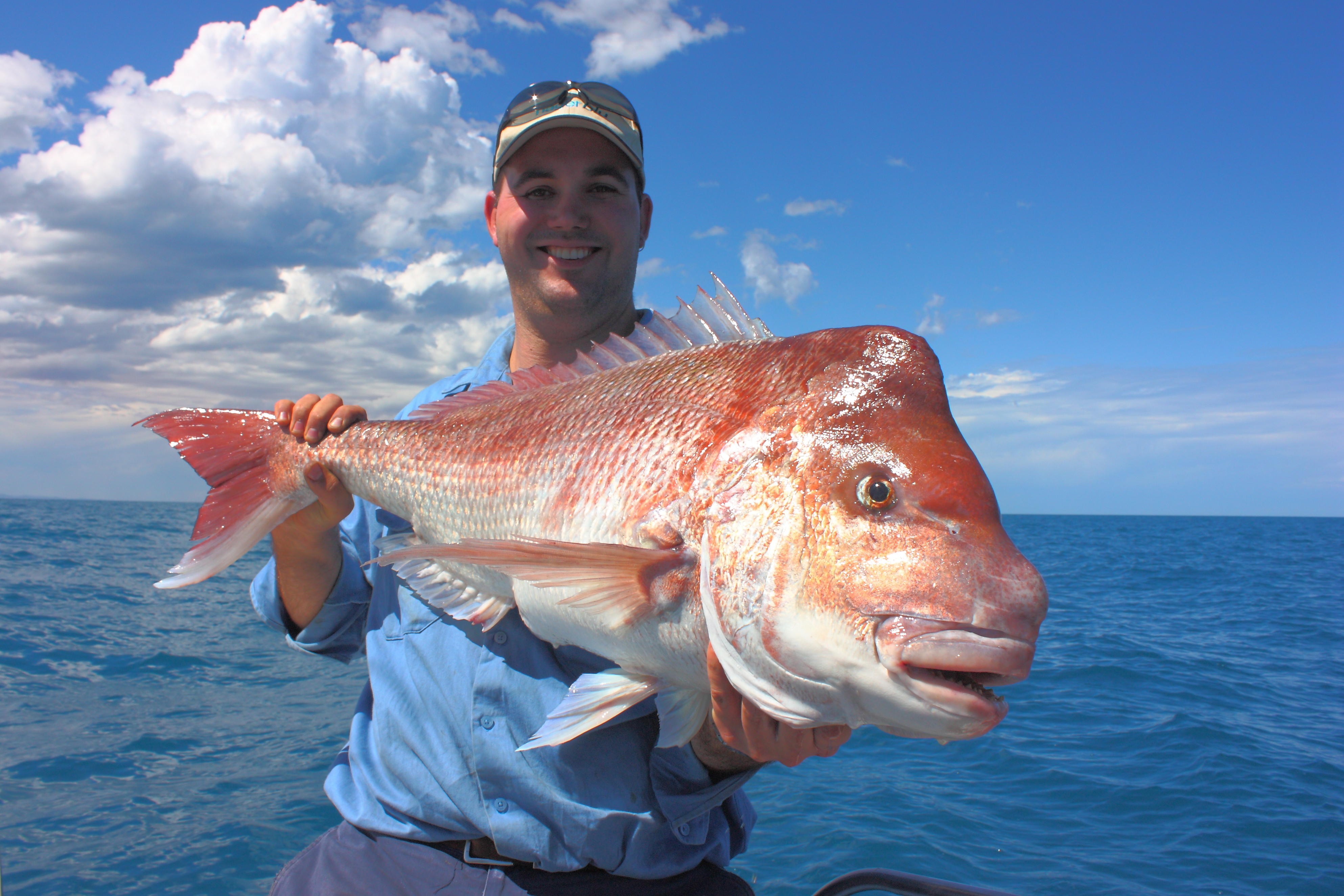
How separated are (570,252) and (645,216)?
54 centimetres

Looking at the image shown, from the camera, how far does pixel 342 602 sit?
7.66 ft

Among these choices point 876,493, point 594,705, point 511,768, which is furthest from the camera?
point 511,768

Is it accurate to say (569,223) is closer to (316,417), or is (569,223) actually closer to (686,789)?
(316,417)

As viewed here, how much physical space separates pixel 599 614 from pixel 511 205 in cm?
170

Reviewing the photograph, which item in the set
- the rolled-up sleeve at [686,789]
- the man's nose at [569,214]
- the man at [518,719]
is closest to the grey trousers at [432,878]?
the man at [518,719]

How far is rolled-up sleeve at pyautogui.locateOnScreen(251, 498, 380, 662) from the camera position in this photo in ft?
7.60

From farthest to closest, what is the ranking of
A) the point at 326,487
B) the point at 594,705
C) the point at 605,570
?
the point at 326,487, the point at 594,705, the point at 605,570

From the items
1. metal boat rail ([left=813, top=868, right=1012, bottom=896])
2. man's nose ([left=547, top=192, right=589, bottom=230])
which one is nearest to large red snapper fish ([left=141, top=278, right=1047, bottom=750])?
man's nose ([left=547, top=192, right=589, bottom=230])

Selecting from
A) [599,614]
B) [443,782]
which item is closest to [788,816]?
[443,782]

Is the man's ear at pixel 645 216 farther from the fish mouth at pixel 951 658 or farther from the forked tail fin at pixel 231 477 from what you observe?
the fish mouth at pixel 951 658

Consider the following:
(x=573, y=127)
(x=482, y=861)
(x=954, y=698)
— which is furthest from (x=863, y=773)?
(x=954, y=698)

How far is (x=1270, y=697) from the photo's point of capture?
1114cm

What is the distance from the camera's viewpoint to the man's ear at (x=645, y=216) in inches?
109

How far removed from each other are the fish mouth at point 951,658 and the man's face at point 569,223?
176 cm
